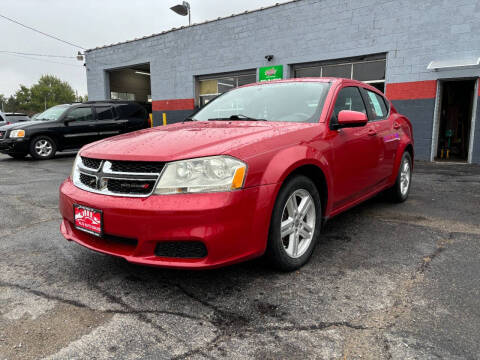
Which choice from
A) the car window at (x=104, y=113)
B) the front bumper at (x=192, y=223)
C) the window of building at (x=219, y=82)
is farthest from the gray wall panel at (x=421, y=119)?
the front bumper at (x=192, y=223)

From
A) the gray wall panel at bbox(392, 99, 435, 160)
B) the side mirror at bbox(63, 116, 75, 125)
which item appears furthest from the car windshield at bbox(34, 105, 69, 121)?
the gray wall panel at bbox(392, 99, 435, 160)

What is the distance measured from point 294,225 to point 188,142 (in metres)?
0.97

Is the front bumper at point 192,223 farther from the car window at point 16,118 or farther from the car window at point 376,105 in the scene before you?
the car window at point 16,118

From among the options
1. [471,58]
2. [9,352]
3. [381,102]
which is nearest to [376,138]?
[381,102]

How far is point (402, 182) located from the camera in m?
4.73

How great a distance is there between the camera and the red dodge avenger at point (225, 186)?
212cm

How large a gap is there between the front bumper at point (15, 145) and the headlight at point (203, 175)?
32.0 feet

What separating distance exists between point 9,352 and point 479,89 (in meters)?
10.9

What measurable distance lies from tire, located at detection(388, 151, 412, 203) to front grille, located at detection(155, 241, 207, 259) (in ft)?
10.7

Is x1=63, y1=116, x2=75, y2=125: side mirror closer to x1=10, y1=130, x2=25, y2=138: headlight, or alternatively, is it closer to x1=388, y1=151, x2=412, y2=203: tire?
x1=10, y1=130, x2=25, y2=138: headlight

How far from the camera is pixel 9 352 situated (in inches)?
69.6

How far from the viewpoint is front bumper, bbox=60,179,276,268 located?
207 cm

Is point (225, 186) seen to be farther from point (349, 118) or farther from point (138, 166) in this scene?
point (349, 118)

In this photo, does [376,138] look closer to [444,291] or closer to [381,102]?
[381,102]
